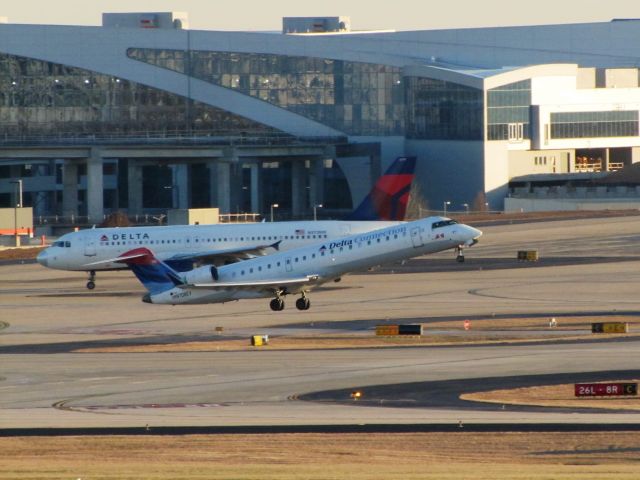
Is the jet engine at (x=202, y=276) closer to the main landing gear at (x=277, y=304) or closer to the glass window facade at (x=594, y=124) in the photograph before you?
the main landing gear at (x=277, y=304)

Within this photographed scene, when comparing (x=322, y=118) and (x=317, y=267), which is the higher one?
(x=322, y=118)

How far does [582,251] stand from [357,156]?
2274 inches

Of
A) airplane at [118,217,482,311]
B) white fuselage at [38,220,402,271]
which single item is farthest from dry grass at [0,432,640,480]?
white fuselage at [38,220,402,271]

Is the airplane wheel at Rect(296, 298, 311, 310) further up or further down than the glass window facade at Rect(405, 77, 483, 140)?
further down

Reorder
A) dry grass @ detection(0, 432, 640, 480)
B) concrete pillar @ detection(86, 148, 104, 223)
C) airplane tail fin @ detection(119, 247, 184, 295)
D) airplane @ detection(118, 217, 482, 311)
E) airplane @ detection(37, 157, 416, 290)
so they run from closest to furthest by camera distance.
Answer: dry grass @ detection(0, 432, 640, 480), airplane tail fin @ detection(119, 247, 184, 295), airplane @ detection(118, 217, 482, 311), airplane @ detection(37, 157, 416, 290), concrete pillar @ detection(86, 148, 104, 223)

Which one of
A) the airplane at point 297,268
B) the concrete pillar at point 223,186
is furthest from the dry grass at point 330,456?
the concrete pillar at point 223,186

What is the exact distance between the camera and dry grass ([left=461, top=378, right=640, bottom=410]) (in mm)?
46969

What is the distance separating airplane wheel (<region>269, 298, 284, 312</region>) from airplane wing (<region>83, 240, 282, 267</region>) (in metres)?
14.4

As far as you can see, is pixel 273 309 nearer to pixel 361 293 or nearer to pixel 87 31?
pixel 361 293

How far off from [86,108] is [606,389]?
123m

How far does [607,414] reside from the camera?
45.0 metres

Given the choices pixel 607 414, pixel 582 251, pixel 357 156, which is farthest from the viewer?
pixel 357 156

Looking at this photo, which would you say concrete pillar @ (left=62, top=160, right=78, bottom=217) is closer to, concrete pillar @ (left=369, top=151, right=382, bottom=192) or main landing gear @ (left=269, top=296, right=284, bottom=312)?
concrete pillar @ (left=369, top=151, right=382, bottom=192)

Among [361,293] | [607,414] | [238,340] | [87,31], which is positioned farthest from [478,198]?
[607,414]
